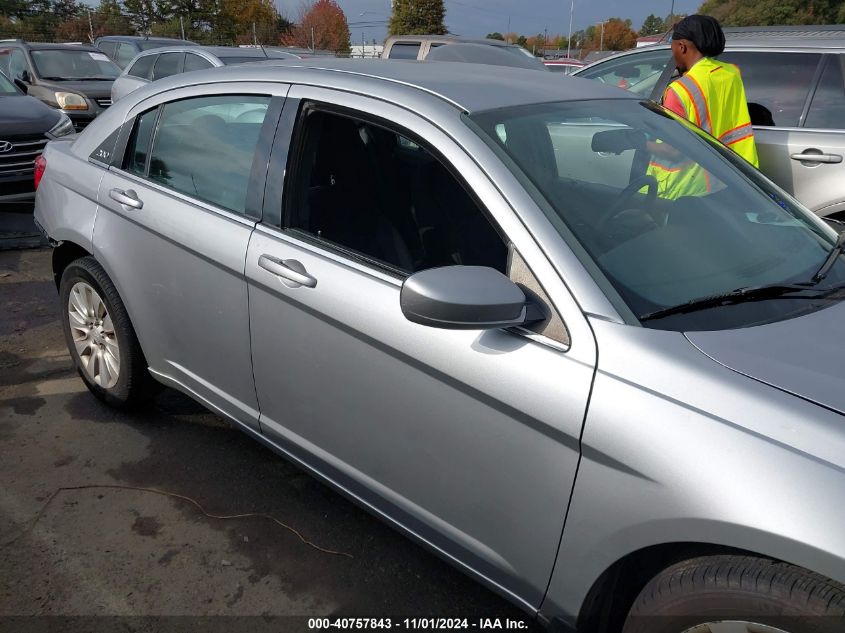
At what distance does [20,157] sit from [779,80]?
6425 mm

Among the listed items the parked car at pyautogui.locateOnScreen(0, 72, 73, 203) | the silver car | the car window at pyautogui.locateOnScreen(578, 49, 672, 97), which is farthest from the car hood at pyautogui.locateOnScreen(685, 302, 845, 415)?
the parked car at pyautogui.locateOnScreen(0, 72, 73, 203)

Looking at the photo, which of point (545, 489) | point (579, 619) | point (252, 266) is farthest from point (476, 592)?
point (252, 266)

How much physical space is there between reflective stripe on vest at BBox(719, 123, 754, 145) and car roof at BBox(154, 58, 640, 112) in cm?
117

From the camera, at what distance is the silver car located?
1562 millimetres

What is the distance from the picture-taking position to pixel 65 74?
11.5 metres

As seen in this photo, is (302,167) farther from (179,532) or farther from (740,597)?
(740,597)

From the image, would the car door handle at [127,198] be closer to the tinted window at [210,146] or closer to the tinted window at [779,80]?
the tinted window at [210,146]

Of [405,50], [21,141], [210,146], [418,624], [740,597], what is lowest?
[418,624]

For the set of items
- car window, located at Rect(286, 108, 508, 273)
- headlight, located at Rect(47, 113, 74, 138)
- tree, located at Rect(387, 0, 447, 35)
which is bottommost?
headlight, located at Rect(47, 113, 74, 138)

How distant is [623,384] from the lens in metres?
1.68

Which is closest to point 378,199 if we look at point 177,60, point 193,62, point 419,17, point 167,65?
point 193,62

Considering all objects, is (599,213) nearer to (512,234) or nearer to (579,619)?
(512,234)

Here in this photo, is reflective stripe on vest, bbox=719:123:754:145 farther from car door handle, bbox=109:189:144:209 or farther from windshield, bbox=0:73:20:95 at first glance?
windshield, bbox=0:73:20:95

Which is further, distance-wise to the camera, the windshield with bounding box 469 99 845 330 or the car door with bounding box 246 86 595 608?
the windshield with bounding box 469 99 845 330
